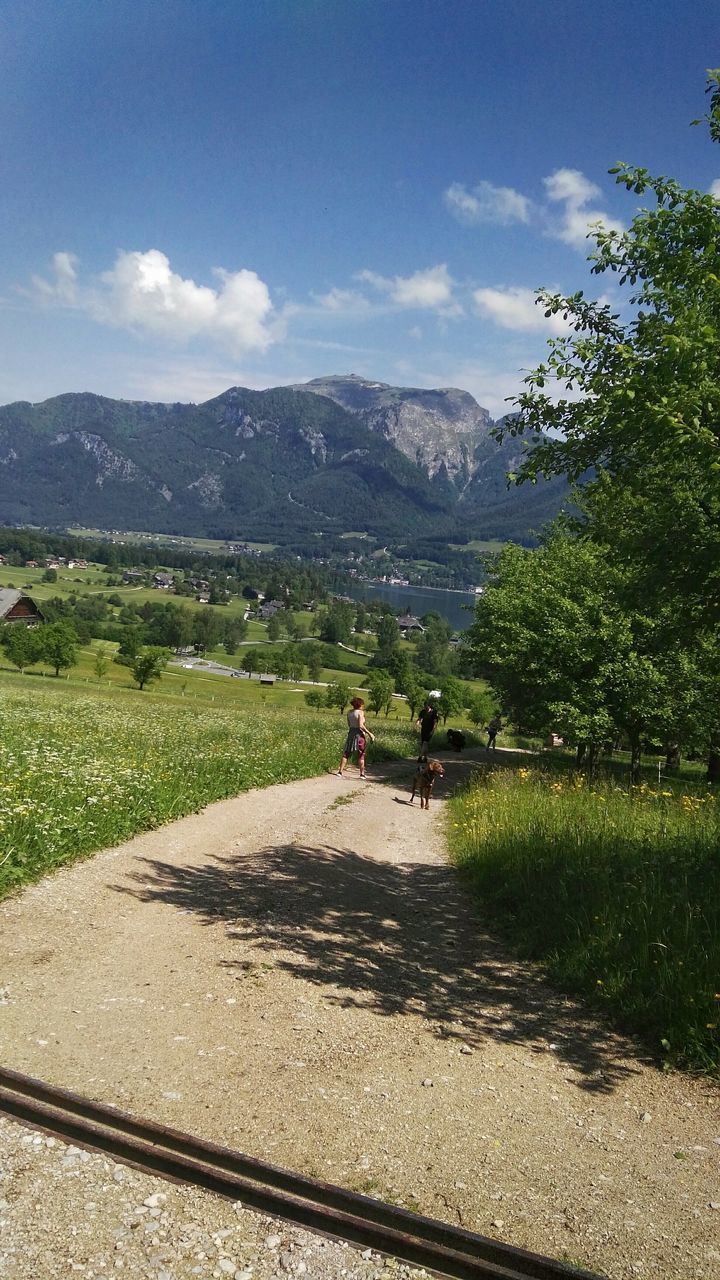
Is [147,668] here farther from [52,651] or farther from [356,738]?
[356,738]

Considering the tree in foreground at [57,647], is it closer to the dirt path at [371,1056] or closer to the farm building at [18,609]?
the farm building at [18,609]

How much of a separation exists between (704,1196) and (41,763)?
12.0 meters

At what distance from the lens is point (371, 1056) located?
619cm

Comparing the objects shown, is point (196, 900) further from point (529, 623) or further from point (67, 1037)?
point (529, 623)

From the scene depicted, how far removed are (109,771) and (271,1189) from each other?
10.5m

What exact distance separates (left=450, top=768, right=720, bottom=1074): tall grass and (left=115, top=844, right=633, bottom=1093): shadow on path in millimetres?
406

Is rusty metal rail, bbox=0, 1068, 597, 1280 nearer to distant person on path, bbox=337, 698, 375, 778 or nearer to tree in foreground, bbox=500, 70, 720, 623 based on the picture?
tree in foreground, bbox=500, 70, 720, 623

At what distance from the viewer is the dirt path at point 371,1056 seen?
455 cm

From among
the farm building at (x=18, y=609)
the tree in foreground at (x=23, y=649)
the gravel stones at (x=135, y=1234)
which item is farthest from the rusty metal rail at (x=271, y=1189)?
the farm building at (x=18, y=609)

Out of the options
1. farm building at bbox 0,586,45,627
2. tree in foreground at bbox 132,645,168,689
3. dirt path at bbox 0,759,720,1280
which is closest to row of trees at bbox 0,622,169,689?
tree in foreground at bbox 132,645,168,689

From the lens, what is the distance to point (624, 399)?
27.6ft

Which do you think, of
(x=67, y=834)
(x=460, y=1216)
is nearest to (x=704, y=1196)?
(x=460, y=1216)

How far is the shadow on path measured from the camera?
686 cm

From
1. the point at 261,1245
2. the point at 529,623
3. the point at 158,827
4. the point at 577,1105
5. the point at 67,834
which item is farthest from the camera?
the point at 529,623
